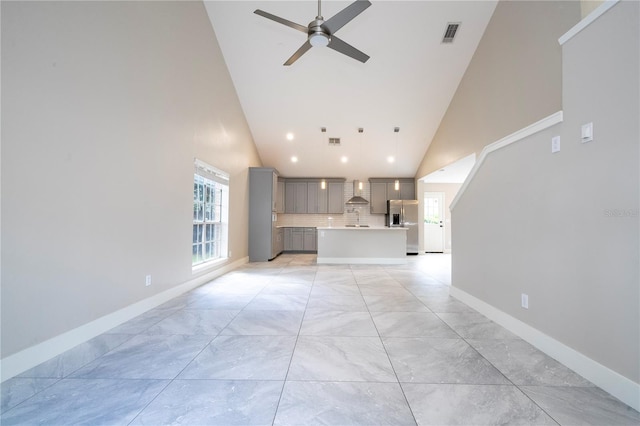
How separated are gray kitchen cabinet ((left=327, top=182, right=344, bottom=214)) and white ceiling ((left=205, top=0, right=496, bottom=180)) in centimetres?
126

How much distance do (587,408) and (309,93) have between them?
605 centimetres

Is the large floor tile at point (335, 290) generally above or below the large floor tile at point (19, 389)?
below

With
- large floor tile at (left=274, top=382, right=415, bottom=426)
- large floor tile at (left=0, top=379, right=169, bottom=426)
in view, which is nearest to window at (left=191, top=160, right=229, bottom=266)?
large floor tile at (left=0, top=379, right=169, bottom=426)

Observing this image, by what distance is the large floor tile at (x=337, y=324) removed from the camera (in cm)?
242

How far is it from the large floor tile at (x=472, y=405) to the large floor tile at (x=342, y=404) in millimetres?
91

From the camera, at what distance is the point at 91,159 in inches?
89.0

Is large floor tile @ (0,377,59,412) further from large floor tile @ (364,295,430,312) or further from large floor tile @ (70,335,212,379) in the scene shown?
large floor tile @ (364,295,430,312)

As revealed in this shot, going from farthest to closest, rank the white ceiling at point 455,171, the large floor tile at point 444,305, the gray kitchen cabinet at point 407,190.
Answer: the gray kitchen cabinet at point 407,190, the white ceiling at point 455,171, the large floor tile at point 444,305

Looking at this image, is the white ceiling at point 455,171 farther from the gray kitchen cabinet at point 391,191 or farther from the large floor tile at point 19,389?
the large floor tile at point 19,389

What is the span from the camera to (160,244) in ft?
10.6

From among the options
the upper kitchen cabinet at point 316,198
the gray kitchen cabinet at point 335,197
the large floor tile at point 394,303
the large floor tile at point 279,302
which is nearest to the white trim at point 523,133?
the large floor tile at point 394,303

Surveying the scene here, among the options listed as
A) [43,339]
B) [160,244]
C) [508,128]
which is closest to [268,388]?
[43,339]

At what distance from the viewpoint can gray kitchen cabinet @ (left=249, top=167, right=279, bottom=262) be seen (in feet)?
22.5

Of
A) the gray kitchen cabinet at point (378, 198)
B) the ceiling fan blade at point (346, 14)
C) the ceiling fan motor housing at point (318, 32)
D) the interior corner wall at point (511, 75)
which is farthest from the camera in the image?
the gray kitchen cabinet at point (378, 198)
